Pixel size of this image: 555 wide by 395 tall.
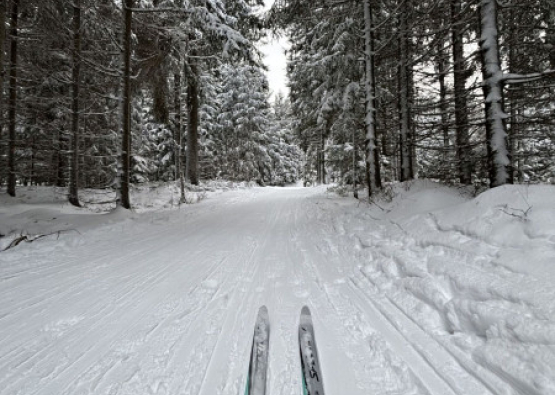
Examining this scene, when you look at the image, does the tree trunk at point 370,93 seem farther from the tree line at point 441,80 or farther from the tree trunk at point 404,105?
the tree trunk at point 404,105

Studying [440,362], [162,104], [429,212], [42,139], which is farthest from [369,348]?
[42,139]

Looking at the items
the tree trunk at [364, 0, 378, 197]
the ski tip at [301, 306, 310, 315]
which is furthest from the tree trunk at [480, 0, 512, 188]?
the ski tip at [301, 306, 310, 315]

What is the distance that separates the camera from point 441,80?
1043 centimetres

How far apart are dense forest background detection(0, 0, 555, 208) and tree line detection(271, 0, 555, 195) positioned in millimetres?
49

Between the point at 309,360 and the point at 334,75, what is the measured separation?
39.5ft

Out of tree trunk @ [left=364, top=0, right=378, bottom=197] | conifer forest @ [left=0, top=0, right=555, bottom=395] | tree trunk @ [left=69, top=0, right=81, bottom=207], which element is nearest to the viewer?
conifer forest @ [left=0, top=0, right=555, bottom=395]

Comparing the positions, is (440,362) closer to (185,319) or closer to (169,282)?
(185,319)

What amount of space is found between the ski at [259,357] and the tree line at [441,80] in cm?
476

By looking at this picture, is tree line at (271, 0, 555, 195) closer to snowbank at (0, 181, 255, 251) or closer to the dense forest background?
the dense forest background

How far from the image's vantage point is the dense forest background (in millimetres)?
5559

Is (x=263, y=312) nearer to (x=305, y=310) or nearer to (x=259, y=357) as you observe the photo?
(x=305, y=310)

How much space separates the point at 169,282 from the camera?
3.85 m

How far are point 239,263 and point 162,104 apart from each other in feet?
30.5

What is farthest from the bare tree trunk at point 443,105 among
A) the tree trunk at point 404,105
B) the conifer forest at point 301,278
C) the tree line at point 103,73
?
the tree line at point 103,73
